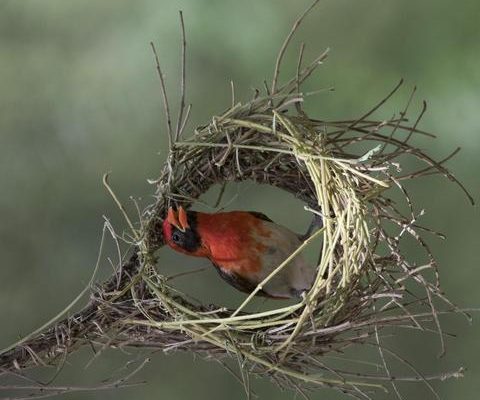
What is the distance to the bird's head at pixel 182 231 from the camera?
933mm

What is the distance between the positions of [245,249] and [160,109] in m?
0.44

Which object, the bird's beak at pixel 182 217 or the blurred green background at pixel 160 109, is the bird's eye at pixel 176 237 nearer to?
the bird's beak at pixel 182 217

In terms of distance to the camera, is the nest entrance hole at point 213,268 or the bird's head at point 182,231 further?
the nest entrance hole at point 213,268

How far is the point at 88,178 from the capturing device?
130 centimetres

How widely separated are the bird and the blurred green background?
1.12ft

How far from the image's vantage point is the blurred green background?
128 centimetres

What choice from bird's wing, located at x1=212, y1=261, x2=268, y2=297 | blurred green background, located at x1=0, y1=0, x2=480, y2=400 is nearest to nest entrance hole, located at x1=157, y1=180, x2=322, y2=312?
blurred green background, located at x1=0, y1=0, x2=480, y2=400

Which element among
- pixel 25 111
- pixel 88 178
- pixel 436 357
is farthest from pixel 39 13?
pixel 436 357

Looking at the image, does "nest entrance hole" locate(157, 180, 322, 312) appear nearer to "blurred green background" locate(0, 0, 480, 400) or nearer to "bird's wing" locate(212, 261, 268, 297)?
"blurred green background" locate(0, 0, 480, 400)

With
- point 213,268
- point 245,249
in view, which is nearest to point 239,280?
point 245,249

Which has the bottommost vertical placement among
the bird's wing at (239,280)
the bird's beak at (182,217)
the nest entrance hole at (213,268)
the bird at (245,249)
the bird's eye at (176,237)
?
the nest entrance hole at (213,268)

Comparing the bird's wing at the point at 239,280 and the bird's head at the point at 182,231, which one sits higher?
the bird's head at the point at 182,231

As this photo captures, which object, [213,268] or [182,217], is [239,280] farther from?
[213,268]

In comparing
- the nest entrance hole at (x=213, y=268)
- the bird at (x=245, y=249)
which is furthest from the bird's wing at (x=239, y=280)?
the nest entrance hole at (x=213, y=268)
